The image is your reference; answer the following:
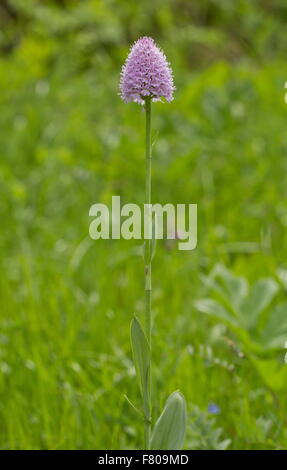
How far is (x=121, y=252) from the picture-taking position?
1.84 m

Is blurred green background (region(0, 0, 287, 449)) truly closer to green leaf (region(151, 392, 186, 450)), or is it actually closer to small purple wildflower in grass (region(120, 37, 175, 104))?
green leaf (region(151, 392, 186, 450))

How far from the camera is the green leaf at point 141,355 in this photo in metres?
0.72

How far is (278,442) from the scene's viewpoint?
3.43 feet

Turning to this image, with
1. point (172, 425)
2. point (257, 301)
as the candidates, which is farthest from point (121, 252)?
point (172, 425)

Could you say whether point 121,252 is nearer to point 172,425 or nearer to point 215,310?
point 215,310

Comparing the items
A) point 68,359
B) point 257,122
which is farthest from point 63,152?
point 68,359

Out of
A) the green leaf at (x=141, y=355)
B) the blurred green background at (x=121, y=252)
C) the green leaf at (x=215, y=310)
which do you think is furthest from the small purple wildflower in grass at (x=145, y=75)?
the green leaf at (x=215, y=310)

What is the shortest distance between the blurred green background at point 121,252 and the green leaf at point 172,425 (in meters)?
0.20

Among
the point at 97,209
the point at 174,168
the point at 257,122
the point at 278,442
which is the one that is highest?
the point at 257,122

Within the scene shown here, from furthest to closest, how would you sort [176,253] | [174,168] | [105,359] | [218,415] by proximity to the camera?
[174,168], [176,253], [105,359], [218,415]

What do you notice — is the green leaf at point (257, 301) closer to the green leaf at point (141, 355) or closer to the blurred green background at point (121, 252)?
the blurred green background at point (121, 252)

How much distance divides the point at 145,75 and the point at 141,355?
11.9 inches

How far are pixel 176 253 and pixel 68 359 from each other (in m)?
0.61
